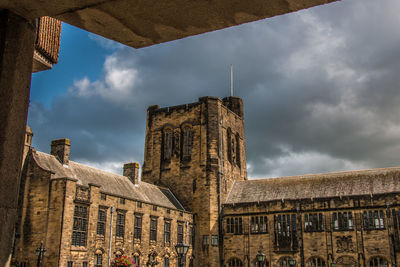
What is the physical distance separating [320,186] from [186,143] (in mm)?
15139

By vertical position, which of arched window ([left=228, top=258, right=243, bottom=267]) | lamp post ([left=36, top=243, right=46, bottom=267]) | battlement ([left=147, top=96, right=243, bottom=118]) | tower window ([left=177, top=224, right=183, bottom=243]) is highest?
battlement ([left=147, top=96, right=243, bottom=118])

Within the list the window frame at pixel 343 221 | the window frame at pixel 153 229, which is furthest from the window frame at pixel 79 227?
the window frame at pixel 343 221

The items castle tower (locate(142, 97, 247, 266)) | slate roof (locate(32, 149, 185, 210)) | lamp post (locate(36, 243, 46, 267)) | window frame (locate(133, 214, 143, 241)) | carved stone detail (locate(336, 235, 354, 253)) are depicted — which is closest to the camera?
lamp post (locate(36, 243, 46, 267))

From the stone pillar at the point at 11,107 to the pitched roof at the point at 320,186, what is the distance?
127 feet

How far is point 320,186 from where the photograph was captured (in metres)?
41.5

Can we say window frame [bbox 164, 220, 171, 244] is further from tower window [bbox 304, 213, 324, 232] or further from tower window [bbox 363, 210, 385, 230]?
tower window [bbox 363, 210, 385, 230]

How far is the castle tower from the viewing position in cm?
4259

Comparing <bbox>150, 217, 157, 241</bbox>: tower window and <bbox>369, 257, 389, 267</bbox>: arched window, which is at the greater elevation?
<bbox>150, 217, 157, 241</bbox>: tower window

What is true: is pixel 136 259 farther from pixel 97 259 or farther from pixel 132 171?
pixel 132 171

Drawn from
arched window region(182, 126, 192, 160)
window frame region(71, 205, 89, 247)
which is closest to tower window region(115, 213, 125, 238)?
window frame region(71, 205, 89, 247)

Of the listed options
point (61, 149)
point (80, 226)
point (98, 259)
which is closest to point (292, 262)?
point (98, 259)

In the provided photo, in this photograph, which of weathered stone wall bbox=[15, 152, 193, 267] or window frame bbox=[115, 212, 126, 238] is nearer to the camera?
weathered stone wall bbox=[15, 152, 193, 267]

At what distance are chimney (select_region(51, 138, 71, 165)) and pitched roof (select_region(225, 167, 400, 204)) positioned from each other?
19191 millimetres

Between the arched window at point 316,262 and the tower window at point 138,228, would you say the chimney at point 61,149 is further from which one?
the arched window at point 316,262
